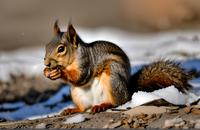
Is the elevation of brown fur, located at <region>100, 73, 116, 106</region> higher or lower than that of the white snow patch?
higher

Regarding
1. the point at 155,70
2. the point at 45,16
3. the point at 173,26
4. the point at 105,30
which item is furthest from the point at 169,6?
the point at 155,70

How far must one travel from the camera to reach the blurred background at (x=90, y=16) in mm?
11125

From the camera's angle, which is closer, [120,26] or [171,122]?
[171,122]

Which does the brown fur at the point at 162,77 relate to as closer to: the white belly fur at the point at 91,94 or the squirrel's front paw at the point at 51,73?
the white belly fur at the point at 91,94

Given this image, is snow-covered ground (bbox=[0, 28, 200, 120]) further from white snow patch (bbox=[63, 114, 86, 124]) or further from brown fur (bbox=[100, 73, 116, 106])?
white snow patch (bbox=[63, 114, 86, 124])

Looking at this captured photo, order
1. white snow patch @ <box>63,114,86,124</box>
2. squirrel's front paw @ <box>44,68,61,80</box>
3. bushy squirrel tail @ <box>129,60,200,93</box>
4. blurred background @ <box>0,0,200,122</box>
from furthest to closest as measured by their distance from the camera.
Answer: blurred background @ <box>0,0,200,122</box>
bushy squirrel tail @ <box>129,60,200,93</box>
squirrel's front paw @ <box>44,68,61,80</box>
white snow patch @ <box>63,114,86,124</box>

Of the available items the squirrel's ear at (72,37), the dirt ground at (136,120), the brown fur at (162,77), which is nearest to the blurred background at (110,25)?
the brown fur at (162,77)

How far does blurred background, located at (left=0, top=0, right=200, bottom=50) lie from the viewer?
438 inches

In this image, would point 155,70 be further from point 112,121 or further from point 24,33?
point 24,33

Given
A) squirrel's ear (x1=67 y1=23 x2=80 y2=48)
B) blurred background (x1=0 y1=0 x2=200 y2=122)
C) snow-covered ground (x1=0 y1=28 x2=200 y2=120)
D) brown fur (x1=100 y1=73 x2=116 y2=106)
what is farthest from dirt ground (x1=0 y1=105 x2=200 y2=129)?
blurred background (x1=0 y1=0 x2=200 y2=122)

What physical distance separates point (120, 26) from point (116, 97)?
270 inches

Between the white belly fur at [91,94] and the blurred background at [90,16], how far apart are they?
19.3ft

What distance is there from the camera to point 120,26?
11703 mm

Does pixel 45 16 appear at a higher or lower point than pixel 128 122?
higher
